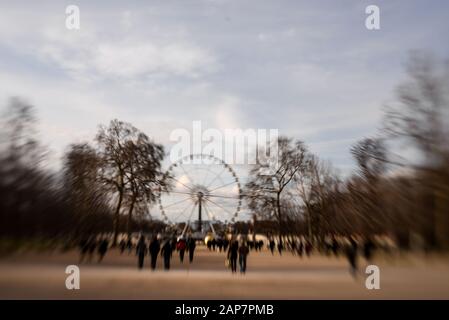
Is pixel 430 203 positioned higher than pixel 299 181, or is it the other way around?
pixel 299 181

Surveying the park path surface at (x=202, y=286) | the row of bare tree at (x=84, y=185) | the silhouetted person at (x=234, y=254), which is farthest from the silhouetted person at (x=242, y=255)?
the row of bare tree at (x=84, y=185)

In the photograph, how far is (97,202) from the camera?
48.5 metres

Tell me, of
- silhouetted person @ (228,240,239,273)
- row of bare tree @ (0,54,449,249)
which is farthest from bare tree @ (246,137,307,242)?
silhouetted person @ (228,240,239,273)

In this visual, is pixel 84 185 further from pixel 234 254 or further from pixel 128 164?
pixel 234 254

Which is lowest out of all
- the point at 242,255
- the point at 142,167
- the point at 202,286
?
the point at 202,286

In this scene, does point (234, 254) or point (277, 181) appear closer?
point (234, 254)

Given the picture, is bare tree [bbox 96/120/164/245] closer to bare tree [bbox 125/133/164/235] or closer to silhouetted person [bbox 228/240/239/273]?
bare tree [bbox 125/133/164/235]

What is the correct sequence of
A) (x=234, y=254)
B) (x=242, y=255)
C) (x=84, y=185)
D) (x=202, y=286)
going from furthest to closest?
(x=84, y=185) → (x=234, y=254) → (x=242, y=255) → (x=202, y=286)

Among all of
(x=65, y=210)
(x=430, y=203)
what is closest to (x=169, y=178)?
(x=65, y=210)

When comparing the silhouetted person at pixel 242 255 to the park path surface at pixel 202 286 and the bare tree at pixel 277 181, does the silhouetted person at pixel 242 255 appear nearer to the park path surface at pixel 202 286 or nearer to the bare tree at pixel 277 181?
the park path surface at pixel 202 286

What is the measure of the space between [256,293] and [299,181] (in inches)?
1918

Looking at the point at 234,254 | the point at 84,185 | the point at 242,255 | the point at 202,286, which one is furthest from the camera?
the point at 84,185

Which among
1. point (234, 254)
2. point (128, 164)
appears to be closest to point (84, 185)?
point (128, 164)
